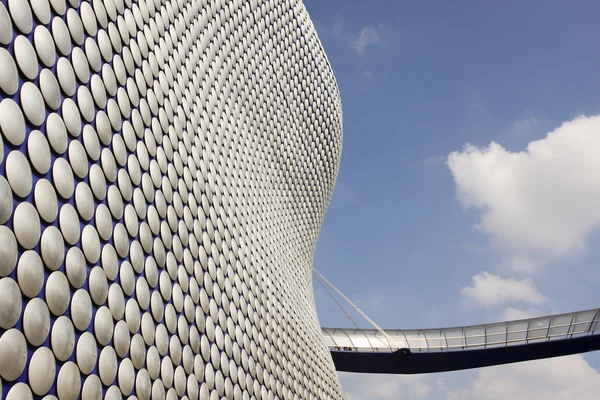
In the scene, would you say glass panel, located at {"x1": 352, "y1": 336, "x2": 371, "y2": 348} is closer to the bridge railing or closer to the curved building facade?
the bridge railing

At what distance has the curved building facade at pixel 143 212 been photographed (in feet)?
22.3

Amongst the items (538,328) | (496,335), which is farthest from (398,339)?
(538,328)

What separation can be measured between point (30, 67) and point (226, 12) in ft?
39.8

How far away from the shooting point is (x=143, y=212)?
10.2 metres

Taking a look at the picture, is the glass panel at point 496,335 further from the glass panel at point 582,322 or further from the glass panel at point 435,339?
the glass panel at point 582,322

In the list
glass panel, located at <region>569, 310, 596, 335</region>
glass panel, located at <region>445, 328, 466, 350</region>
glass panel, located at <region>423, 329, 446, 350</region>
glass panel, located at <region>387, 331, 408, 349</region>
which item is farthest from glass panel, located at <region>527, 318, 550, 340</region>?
glass panel, located at <region>387, 331, 408, 349</region>

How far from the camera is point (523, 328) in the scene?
3300 cm

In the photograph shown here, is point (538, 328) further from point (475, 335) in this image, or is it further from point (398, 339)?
point (398, 339)

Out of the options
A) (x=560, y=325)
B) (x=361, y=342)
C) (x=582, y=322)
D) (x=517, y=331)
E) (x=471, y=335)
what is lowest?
(x=361, y=342)

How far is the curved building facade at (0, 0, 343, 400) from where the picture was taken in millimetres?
6801

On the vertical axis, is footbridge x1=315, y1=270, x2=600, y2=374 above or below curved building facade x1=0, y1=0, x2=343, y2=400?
above

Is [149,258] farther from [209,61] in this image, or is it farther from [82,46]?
[209,61]

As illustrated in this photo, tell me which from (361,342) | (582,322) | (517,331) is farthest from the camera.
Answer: (361,342)

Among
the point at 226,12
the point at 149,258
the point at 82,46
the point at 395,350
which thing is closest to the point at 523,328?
the point at 395,350
